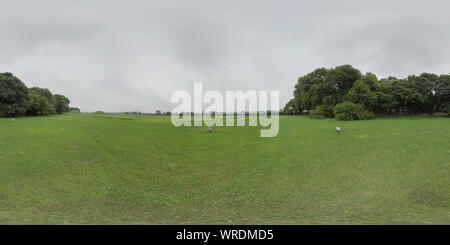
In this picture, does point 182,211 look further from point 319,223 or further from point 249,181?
point 319,223

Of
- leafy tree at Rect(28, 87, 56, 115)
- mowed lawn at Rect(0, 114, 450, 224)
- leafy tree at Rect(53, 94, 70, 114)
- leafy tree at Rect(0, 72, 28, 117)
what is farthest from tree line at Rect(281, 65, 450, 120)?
leafy tree at Rect(53, 94, 70, 114)

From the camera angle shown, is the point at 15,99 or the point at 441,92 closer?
the point at 441,92

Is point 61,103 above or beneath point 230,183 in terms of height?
above

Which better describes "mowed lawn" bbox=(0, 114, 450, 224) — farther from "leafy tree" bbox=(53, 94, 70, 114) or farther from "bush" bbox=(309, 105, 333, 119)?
"leafy tree" bbox=(53, 94, 70, 114)

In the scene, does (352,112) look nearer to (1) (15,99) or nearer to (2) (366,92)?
(2) (366,92)

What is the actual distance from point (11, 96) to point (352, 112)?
5276 cm

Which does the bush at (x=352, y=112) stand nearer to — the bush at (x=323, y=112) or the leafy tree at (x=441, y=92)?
the bush at (x=323, y=112)

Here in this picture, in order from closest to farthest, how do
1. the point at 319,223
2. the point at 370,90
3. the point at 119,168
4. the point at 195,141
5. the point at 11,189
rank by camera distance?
the point at 319,223
the point at 11,189
the point at 119,168
the point at 195,141
the point at 370,90

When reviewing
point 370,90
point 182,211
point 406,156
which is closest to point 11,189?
point 182,211

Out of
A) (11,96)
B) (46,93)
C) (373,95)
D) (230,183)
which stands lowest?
(230,183)

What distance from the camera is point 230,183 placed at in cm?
789

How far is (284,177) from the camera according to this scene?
27.1ft

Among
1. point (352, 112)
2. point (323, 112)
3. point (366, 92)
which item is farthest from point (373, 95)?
point (323, 112)
